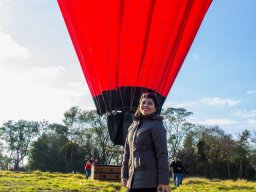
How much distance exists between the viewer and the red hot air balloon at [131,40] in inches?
303

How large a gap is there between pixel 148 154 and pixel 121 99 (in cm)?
466

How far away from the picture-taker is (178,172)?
42.5 ft

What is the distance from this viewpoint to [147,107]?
328 cm

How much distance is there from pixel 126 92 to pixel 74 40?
1756 mm

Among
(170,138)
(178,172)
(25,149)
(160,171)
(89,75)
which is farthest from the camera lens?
(25,149)

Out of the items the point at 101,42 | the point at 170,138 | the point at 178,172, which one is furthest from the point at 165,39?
the point at 170,138

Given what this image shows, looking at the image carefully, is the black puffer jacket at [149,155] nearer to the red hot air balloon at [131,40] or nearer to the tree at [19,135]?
the red hot air balloon at [131,40]

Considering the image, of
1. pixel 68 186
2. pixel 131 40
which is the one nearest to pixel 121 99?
pixel 131 40

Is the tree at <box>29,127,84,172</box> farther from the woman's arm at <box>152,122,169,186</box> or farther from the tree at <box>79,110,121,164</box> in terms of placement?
the woman's arm at <box>152,122,169,186</box>

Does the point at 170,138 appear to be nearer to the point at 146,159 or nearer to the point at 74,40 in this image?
the point at 74,40

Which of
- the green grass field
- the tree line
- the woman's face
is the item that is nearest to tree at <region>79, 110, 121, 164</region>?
the tree line

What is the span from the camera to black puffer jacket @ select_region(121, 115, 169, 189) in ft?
10.00

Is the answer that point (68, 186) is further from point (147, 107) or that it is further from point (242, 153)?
point (242, 153)

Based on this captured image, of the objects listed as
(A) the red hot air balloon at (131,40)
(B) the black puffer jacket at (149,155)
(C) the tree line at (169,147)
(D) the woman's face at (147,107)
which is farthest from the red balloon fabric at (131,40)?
(C) the tree line at (169,147)
